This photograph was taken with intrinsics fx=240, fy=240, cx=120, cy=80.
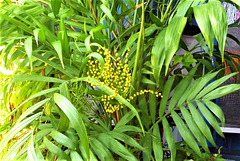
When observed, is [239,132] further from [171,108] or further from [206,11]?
[206,11]

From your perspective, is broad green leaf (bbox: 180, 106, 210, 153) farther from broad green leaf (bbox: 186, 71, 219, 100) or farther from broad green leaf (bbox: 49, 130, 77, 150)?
broad green leaf (bbox: 49, 130, 77, 150)

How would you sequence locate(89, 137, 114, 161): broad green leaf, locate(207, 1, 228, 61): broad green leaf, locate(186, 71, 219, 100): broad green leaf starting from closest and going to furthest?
locate(207, 1, 228, 61): broad green leaf → locate(89, 137, 114, 161): broad green leaf → locate(186, 71, 219, 100): broad green leaf

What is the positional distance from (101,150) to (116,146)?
37 millimetres

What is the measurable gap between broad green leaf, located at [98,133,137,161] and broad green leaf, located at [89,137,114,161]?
15 millimetres

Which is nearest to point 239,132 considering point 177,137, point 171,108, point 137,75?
point 177,137

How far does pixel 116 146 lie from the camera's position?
538mm

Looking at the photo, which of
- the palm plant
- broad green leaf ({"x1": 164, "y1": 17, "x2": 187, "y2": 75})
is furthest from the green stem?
broad green leaf ({"x1": 164, "y1": 17, "x2": 187, "y2": 75})

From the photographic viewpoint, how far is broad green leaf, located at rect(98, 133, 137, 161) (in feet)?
1.73

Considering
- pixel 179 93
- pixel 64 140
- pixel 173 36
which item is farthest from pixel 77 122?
pixel 179 93

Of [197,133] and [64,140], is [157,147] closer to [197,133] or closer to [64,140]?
[197,133]

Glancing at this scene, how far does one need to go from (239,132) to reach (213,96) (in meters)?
0.63

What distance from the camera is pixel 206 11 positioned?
1.34 feet

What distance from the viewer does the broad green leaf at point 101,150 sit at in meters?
0.52

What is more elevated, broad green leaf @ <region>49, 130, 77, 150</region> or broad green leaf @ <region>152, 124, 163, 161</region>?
broad green leaf @ <region>49, 130, 77, 150</region>
